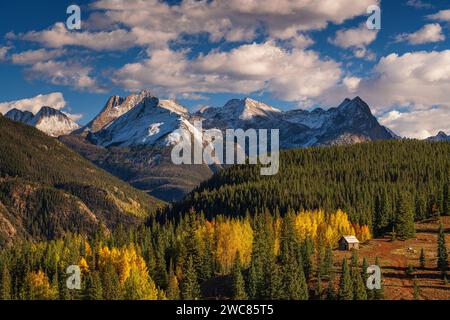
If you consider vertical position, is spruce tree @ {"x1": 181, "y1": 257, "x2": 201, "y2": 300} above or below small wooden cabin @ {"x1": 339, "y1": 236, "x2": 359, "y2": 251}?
below

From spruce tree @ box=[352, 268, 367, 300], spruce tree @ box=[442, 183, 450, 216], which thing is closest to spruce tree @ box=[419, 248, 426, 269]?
spruce tree @ box=[352, 268, 367, 300]

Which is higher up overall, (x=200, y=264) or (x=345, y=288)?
(x=200, y=264)

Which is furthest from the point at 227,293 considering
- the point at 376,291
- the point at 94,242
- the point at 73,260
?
the point at 94,242

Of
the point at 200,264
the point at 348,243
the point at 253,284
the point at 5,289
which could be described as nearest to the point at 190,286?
the point at 253,284

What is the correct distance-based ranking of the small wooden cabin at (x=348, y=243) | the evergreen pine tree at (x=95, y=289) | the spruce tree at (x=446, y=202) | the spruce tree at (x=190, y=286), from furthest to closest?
the spruce tree at (x=446, y=202), the small wooden cabin at (x=348, y=243), the spruce tree at (x=190, y=286), the evergreen pine tree at (x=95, y=289)

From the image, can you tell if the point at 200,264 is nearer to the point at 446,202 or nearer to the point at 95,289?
the point at 95,289

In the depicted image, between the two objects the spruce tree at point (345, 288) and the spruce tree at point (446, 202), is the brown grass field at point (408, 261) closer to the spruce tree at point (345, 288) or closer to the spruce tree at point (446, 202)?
the spruce tree at point (446, 202)

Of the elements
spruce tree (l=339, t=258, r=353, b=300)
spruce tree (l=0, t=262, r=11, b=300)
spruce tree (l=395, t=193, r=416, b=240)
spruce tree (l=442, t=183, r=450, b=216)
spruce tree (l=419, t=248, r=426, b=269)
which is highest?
spruce tree (l=442, t=183, r=450, b=216)

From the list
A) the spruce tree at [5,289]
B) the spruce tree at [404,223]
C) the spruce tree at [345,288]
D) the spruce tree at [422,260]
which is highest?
the spruce tree at [404,223]

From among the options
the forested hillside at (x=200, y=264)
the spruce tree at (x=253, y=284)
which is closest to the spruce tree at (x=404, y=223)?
the forested hillside at (x=200, y=264)

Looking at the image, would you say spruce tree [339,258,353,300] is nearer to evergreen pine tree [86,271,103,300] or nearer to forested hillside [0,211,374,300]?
forested hillside [0,211,374,300]

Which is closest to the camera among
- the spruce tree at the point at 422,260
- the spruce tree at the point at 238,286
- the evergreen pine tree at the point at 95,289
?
the spruce tree at the point at 238,286

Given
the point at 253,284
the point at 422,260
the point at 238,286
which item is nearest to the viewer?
the point at 238,286
